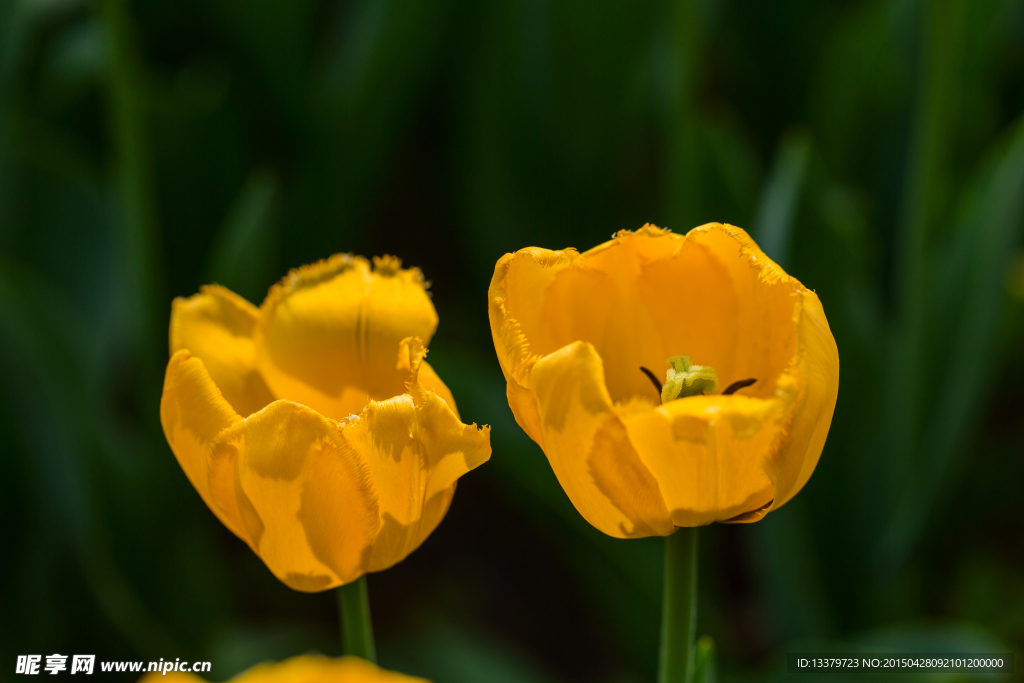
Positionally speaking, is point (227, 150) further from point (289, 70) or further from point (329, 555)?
point (329, 555)

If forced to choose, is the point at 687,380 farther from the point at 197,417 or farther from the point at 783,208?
the point at 783,208

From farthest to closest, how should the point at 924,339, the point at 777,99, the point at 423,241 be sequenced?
the point at 423,241, the point at 777,99, the point at 924,339

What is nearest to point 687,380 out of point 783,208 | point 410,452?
point 410,452

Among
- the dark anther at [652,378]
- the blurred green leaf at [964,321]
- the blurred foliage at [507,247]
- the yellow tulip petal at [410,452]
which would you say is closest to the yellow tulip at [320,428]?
the yellow tulip petal at [410,452]

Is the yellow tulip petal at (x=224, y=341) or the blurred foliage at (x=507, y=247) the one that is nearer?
the yellow tulip petal at (x=224, y=341)

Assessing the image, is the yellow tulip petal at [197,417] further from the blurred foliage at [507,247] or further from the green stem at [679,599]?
the blurred foliage at [507,247]

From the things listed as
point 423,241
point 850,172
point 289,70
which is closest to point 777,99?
point 850,172
